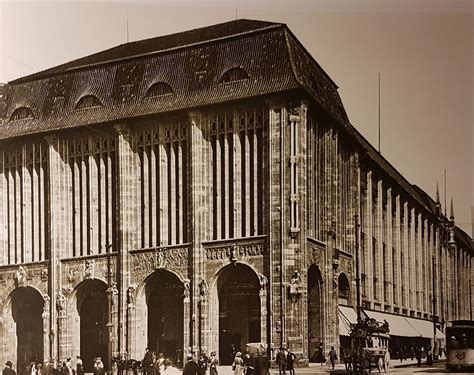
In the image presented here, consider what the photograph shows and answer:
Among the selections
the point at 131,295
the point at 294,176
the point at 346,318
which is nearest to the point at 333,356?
the point at 346,318

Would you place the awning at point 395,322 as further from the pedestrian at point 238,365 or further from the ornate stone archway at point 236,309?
the pedestrian at point 238,365

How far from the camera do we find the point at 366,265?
30.3ft

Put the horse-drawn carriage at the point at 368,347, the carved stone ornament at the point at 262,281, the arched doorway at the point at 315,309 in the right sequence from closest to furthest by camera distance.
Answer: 1. the horse-drawn carriage at the point at 368,347
2. the arched doorway at the point at 315,309
3. the carved stone ornament at the point at 262,281

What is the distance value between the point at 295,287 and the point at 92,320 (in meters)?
2.30

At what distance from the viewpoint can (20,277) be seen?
9.84 m

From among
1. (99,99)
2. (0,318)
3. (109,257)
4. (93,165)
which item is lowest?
(0,318)

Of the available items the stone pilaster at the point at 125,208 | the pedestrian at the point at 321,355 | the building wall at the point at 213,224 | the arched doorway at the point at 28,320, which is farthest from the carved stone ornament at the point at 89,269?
the pedestrian at the point at 321,355

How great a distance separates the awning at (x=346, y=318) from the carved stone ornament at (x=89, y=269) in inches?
104

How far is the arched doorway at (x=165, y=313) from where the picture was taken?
9.44 meters

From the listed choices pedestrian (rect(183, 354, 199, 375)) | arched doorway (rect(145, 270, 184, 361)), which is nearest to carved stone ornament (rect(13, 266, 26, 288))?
arched doorway (rect(145, 270, 184, 361))

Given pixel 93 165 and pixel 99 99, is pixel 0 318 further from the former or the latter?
pixel 99 99

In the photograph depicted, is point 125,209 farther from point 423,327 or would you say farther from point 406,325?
point 423,327

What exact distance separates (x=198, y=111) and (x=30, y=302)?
2.68 meters

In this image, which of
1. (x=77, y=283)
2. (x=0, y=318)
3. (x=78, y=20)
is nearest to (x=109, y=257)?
(x=77, y=283)
